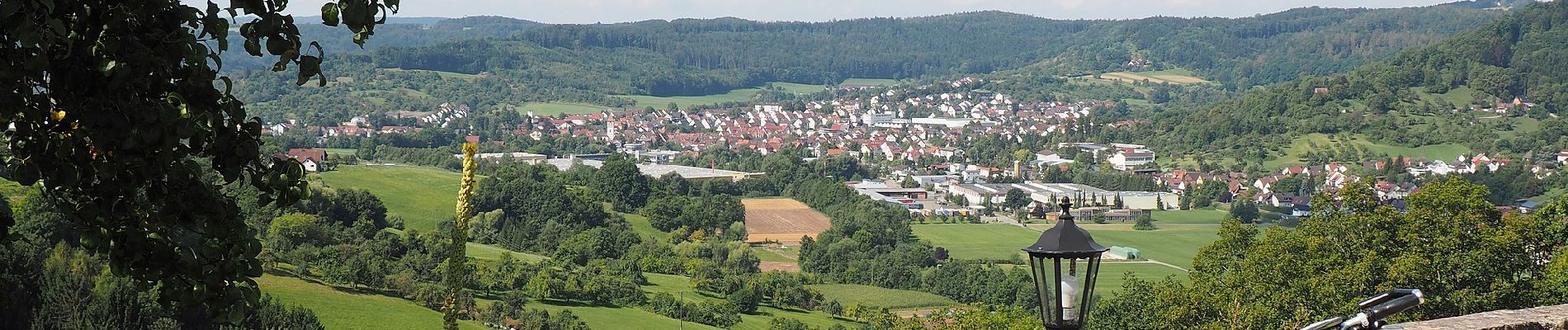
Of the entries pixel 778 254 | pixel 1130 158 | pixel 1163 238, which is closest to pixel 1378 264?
pixel 778 254

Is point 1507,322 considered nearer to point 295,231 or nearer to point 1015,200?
point 295,231

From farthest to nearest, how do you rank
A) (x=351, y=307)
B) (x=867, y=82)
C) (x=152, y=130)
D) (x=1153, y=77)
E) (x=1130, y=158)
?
1. (x=867, y=82)
2. (x=1153, y=77)
3. (x=1130, y=158)
4. (x=351, y=307)
5. (x=152, y=130)

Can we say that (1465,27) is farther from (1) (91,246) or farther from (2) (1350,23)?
(1) (91,246)

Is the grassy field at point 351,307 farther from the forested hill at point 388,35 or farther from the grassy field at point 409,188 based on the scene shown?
the forested hill at point 388,35

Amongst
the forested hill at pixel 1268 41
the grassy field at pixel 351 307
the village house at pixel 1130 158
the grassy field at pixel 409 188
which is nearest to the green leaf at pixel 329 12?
the grassy field at pixel 351 307

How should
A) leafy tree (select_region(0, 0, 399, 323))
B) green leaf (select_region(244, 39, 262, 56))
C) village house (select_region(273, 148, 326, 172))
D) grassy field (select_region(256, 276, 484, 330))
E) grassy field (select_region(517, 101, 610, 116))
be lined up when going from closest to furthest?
1. leafy tree (select_region(0, 0, 399, 323))
2. green leaf (select_region(244, 39, 262, 56))
3. grassy field (select_region(256, 276, 484, 330))
4. village house (select_region(273, 148, 326, 172))
5. grassy field (select_region(517, 101, 610, 116))

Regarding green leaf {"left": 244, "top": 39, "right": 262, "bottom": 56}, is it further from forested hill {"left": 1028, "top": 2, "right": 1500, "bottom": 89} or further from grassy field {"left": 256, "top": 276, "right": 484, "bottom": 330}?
forested hill {"left": 1028, "top": 2, "right": 1500, "bottom": 89}

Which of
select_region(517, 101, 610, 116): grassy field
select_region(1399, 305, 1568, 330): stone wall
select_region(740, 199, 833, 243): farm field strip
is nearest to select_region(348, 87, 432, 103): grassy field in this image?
select_region(517, 101, 610, 116): grassy field
